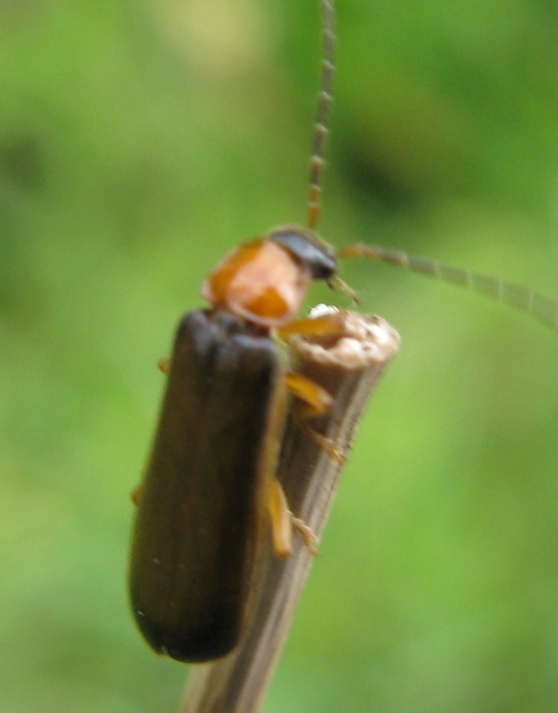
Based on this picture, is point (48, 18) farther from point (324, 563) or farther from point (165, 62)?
point (324, 563)

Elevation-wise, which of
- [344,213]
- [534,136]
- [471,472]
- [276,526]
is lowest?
[471,472]

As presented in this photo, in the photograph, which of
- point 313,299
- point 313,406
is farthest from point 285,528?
point 313,299

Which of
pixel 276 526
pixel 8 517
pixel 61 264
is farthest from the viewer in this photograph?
pixel 61 264

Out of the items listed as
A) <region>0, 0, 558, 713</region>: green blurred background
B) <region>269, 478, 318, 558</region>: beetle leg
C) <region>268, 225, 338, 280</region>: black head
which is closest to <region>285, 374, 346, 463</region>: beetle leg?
<region>269, 478, 318, 558</region>: beetle leg

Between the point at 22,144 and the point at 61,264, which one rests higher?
the point at 22,144

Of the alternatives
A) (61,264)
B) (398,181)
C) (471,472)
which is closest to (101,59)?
(61,264)

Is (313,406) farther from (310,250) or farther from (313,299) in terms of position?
(313,299)
